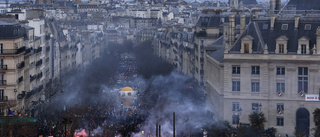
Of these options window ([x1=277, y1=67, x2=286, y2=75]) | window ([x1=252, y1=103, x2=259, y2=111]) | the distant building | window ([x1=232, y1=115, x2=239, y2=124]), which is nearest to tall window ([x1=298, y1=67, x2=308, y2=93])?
window ([x1=277, y1=67, x2=286, y2=75])

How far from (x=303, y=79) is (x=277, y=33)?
13.4ft

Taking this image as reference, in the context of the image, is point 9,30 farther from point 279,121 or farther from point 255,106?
point 279,121

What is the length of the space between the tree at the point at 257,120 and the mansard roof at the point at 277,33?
4.67m

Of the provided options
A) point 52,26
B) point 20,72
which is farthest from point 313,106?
point 52,26

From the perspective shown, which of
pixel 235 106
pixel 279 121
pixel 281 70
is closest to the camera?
pixel 281 70

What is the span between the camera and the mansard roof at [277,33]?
56.2m

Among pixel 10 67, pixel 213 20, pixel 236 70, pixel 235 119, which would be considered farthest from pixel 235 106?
pixel 213 20

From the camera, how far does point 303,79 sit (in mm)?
55688

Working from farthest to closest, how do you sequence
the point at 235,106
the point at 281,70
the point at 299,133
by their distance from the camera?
the point at 235,106, the point at 281,70, the point at 299,133

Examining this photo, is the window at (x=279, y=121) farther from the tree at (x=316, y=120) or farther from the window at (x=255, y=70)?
the window at (x=255, y=70)

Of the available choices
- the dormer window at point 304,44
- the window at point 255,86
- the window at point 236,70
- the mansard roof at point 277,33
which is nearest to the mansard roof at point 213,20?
the mansard roof at point 277,33

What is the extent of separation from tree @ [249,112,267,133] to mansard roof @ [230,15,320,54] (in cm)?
467

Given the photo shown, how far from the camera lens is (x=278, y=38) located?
2202 inches

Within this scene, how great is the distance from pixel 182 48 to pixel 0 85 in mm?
50823
